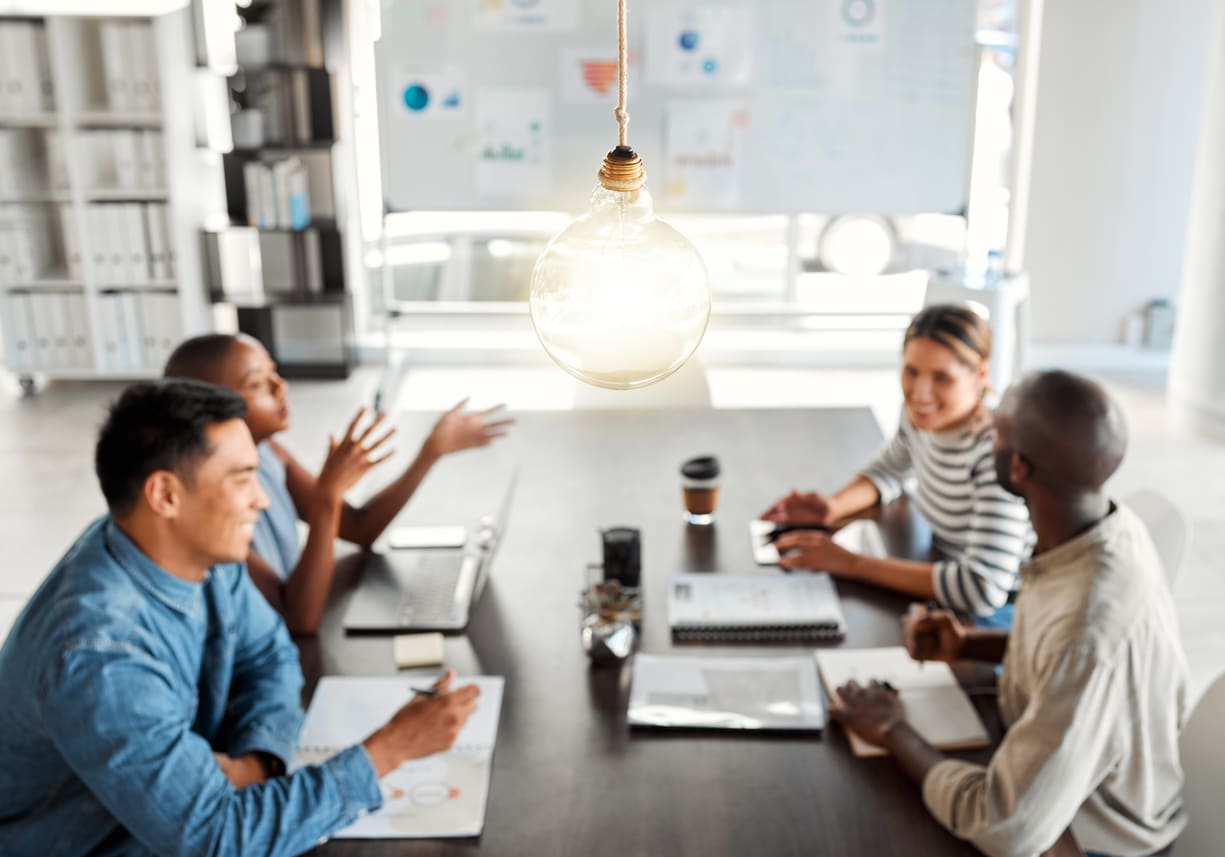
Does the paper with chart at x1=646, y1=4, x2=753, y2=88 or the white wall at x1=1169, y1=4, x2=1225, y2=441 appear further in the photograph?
the paper with chart at x1=646, y1=4, x2=753, y2=88

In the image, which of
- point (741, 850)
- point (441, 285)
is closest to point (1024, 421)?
point (741, 850)

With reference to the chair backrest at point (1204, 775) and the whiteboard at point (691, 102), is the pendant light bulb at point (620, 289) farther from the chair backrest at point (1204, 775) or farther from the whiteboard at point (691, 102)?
A: the whiteboard at point (691, 102)

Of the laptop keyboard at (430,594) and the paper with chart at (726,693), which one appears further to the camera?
the laptop keyboard at (430,594)

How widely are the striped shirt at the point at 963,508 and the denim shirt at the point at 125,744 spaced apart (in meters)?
1.15

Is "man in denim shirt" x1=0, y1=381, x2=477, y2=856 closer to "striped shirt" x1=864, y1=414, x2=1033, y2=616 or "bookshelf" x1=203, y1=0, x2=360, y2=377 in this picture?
"striped shirt" x1=864, y1=414, x2=1033, y2=616

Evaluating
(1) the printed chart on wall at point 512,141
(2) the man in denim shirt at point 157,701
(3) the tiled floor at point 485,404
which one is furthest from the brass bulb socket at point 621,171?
(1) the printed chart on wall at point 512,141

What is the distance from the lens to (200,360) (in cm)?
235

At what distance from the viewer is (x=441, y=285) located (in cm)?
630

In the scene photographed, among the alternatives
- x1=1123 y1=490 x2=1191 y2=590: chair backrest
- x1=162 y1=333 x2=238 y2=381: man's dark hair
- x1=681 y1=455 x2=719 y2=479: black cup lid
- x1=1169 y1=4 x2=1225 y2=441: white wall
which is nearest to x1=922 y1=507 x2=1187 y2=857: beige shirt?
x1=1123 y1=490 x2=1191 y2=590: chair backrest

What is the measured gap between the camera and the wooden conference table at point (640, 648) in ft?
5.45

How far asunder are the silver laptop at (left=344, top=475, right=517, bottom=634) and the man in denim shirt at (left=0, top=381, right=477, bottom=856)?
317 millimetres

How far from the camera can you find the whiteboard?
17.1ft

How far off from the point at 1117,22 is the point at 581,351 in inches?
202

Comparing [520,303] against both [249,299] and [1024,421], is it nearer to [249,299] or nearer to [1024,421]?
[249,299]
